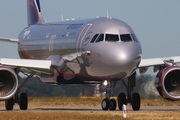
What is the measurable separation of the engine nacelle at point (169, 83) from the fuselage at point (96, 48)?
7.42 feet

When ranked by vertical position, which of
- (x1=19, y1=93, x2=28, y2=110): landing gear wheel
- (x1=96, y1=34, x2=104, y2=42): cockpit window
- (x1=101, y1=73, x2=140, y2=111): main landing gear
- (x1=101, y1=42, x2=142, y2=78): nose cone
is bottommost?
(x1=19, y1=93, x2=28, y2=110): landing gear wheel

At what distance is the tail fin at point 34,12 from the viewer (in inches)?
2007

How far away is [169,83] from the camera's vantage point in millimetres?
39250

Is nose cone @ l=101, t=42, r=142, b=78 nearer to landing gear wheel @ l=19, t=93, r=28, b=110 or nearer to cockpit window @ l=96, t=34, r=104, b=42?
cockpit window @ l=96, t=34, r=104, b=42

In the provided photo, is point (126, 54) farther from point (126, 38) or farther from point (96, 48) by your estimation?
point (96, 48)

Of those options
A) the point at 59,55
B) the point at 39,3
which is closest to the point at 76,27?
the point at 59,55

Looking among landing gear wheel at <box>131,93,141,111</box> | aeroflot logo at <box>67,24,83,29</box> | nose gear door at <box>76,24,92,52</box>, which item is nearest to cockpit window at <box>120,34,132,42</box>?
nose gear door at <box>76,24,92,52</box>

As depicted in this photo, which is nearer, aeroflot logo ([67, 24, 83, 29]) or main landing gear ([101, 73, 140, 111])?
main landing gear ([101, 73, 140, 111])

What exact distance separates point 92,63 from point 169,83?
4496mm

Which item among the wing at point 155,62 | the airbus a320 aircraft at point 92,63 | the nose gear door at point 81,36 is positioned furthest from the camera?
the wing at point 155,62

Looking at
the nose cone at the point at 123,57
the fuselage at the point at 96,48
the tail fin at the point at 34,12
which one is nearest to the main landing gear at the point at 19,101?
the fuselage at the point at 96,48

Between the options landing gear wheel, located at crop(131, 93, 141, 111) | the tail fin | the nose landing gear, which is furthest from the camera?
the tail fin

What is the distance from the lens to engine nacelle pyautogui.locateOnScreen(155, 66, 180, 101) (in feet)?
125

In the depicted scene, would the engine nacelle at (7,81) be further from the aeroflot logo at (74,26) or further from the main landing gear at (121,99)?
the aeroflot logo at (74,26)
